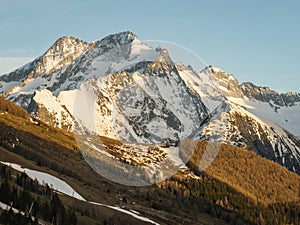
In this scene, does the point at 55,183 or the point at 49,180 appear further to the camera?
the point at 49,180

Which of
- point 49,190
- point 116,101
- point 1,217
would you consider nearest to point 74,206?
point 49,190

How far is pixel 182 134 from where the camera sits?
66562 mm

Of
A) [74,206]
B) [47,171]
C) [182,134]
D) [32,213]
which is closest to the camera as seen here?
[182,134]

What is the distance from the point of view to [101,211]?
14475 cm

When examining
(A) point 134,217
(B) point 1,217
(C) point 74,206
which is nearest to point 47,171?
(A) point 134,217

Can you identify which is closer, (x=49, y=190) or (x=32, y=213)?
(x=32, y=213)

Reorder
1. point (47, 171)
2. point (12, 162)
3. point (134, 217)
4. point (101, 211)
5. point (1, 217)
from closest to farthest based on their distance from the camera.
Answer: point (1, 217), point (101, 211), point (134, 217), point (12, 162), point (47, 171)

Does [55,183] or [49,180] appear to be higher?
[49,180]

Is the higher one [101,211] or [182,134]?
[182,134]

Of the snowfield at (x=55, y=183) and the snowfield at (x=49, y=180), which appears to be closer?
the snowfield at (x=55, y=183)

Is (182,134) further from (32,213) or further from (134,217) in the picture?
(134,217)

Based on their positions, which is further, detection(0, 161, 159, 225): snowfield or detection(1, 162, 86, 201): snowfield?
detection(1, 162, 86, 201): snowfield

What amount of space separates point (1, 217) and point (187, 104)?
41.0 meters

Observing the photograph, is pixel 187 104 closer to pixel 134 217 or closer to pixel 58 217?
pixel 58 217
